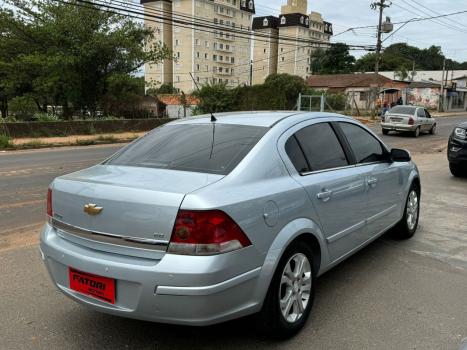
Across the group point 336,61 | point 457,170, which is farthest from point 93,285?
point 336,61

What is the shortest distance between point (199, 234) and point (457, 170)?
980cm

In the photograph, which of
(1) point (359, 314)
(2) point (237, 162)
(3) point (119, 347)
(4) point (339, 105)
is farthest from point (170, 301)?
(4) point (339, 105)

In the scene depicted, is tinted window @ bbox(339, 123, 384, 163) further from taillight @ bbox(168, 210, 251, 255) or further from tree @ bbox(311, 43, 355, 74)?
tree @ bbox(311, 43, 355, 74)

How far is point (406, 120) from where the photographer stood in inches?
917

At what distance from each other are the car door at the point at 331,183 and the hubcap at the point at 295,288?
15.5 inches

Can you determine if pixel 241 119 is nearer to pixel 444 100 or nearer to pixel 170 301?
pixel 170 301

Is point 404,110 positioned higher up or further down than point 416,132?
higher up

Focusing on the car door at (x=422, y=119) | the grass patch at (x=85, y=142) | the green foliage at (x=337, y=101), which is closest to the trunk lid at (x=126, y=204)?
the grass patch at (x=85, y=142)

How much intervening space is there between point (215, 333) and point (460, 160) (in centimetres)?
858

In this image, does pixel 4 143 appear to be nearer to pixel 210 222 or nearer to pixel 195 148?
Answer: pixel 195 148

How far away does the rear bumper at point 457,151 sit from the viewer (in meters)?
10.1

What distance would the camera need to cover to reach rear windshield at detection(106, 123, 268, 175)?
341 centimetres

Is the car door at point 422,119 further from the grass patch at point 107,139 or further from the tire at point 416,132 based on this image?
the grass patch at point 107,139

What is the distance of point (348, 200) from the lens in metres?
4.14
